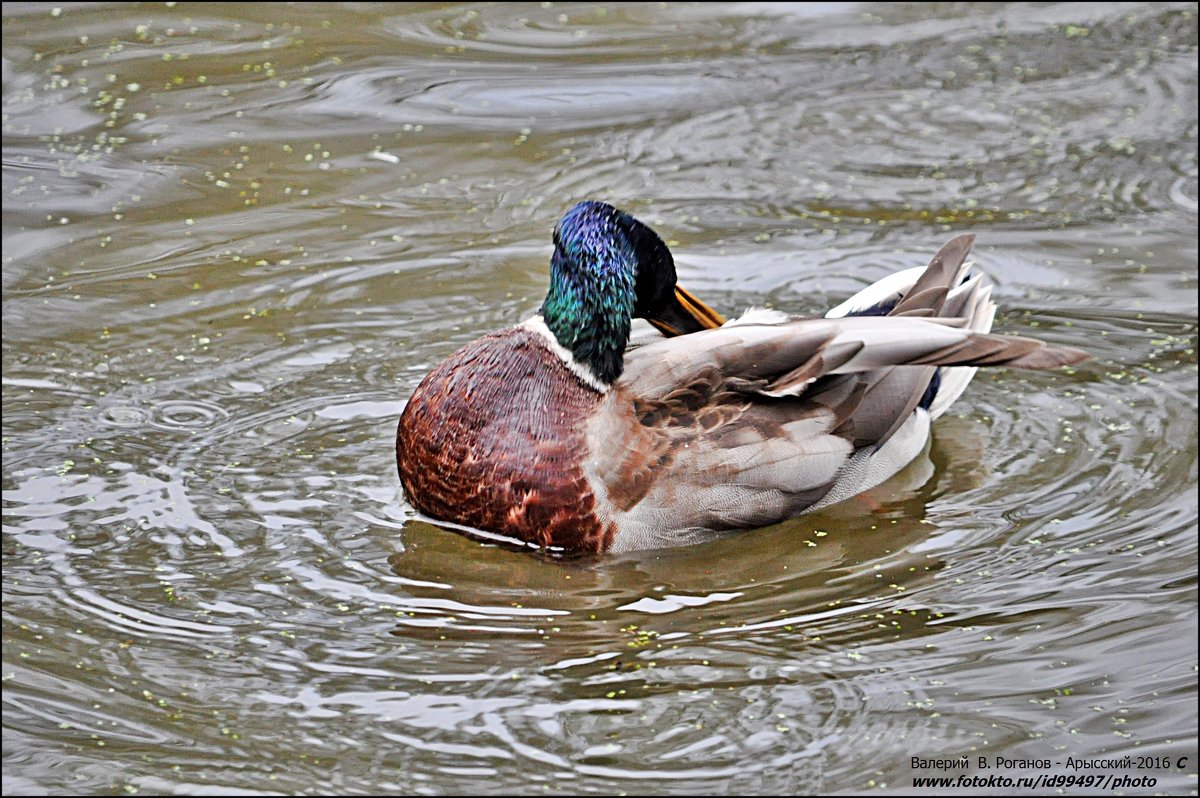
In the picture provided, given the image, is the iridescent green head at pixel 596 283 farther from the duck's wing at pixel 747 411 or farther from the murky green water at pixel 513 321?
the murky green water at pixel 513 321

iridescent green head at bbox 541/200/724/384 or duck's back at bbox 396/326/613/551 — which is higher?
iridescent green head at bbox 541/200/724/384

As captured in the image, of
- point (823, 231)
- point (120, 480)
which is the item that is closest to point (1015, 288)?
point (823, 231)

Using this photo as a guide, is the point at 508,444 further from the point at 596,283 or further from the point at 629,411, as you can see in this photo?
the point at 596,283

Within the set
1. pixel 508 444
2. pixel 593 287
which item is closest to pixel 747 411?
pixel 593 287

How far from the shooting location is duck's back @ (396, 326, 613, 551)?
555 cm

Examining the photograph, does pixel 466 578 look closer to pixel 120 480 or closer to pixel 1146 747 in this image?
pixel 120 480

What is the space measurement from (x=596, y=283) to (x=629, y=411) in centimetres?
44

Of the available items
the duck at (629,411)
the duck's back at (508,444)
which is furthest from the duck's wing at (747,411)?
the duck's back at (508,444)

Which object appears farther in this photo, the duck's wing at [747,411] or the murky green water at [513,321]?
the duck's wing at [747,411]

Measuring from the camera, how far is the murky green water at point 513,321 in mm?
4703

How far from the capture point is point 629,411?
5648 millimetres

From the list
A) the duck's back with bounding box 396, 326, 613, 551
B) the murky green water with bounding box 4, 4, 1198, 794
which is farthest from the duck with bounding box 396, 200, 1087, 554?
the murky green water with bounding box 4, 4, 1198, 794

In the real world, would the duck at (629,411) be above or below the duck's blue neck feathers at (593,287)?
below

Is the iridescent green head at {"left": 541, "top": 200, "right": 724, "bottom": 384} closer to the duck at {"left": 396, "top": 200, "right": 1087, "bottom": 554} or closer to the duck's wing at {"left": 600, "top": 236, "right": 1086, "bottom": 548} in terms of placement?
the duck at {"left": 396, "top": 200, "right": 1087, "bottom": 554}
